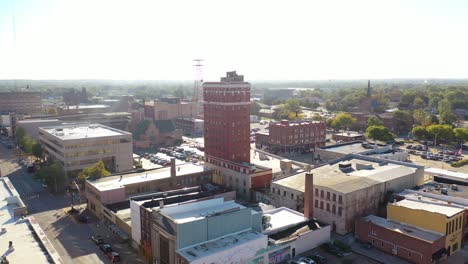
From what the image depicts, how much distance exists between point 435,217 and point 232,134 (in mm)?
39179

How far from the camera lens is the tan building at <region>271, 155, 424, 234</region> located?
58.2m

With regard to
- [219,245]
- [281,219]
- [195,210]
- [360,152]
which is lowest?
[281,219]

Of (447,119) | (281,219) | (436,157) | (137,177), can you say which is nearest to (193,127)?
(137,177)

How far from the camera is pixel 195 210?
48344mm

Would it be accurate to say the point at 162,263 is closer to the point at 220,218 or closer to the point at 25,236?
the point at 220,218

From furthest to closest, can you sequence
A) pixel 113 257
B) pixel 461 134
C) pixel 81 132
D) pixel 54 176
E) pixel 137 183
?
1. pixel 461 134
2. pixel 81 132
3. pixel 54 176
4. pixel 137 183
5. pixel 113 257

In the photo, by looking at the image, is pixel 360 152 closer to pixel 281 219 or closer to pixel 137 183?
pixel 281 219

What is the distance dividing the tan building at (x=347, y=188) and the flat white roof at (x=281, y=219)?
5147 millimetres

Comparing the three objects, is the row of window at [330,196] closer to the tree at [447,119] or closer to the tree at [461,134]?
the tree at [461,134]

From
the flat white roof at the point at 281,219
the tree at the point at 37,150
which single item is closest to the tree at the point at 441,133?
the flat white roof at the point at 281,219

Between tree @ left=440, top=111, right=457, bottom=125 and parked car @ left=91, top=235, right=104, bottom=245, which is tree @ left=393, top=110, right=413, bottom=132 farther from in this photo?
parked car @ left=91, top=235, right=104, bottom=245

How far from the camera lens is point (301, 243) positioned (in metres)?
52.0

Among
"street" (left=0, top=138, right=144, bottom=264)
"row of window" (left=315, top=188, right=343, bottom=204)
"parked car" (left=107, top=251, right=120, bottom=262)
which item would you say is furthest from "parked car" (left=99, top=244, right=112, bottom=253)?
"row of window" (left=315, top=188, right=343, bottom=204)

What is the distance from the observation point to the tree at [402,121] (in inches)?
6329
